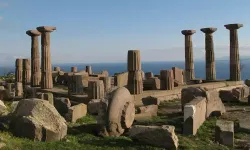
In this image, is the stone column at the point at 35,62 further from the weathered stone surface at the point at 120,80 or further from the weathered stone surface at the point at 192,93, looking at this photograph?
the weathered stone surface at the point at 192,93

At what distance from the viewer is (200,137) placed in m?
11.2

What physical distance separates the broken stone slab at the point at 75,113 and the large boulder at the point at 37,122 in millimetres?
3454

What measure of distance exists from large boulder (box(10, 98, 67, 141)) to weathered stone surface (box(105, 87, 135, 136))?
4.86 feet

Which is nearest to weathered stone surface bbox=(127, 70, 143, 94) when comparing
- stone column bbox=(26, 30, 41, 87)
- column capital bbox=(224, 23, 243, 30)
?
stone column bbox=(26, 30, 41, 87)

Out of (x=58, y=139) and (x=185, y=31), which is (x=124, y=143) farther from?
(x=185, y=31)

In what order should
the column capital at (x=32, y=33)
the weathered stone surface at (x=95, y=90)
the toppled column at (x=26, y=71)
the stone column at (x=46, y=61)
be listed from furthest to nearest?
the toppled column at (x=26, y=71)
the column capital at (x=32, y=33)
the stone column at (x=46, y=61)
the weathered stone surface at (x=95, y=90)

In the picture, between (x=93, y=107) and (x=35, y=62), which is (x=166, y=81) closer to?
(x=93, y=107)

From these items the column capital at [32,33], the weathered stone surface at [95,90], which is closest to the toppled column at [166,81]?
the weathered stone surface at [95,90]

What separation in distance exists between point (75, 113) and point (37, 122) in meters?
4.38

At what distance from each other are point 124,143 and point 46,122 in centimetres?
225

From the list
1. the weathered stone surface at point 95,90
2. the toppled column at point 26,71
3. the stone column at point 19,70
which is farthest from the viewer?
the stone column at point 19,70

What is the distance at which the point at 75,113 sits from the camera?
13719mm

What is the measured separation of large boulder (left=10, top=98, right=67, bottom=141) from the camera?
9.30 meters

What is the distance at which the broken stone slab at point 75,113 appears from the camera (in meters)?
13.4
